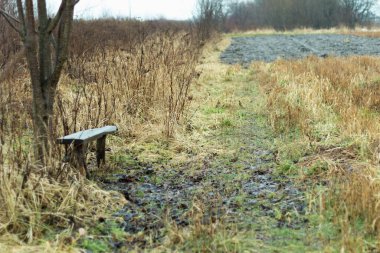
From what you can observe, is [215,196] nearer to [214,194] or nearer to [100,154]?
[214,194]

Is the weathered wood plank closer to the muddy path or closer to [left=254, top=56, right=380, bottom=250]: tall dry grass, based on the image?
the muddy path

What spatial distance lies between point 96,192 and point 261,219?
1290 mm

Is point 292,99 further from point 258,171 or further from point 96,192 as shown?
point 96,192

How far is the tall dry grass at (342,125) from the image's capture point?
3193mm

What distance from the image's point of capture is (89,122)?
5102mm

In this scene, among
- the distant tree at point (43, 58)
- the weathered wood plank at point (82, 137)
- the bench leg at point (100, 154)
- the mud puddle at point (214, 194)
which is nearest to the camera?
the mud puddle at point (214, 194)

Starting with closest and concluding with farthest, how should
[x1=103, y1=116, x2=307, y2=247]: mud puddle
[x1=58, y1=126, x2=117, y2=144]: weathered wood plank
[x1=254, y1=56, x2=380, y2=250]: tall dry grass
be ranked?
[x1=254, y1=56, x2=380, y2=250]: tall dry grass → [x1=103, y1=116, x2=307, y2=247]: mud puddle → [x1=58, y1=126, x2=117, y2=144]: weathered wood plank

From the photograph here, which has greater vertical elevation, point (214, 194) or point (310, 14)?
point (310, 14)

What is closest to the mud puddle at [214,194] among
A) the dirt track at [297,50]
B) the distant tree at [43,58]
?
the distant tree at [43,58]

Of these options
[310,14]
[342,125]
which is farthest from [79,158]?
[310,14]

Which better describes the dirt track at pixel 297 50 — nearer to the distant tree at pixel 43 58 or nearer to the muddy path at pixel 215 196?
the muddy path at pixel 215 196

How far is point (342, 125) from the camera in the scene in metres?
5.35

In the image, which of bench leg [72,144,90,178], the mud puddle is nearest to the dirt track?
the mud puddle

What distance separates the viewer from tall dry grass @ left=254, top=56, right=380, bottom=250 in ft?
10.5
